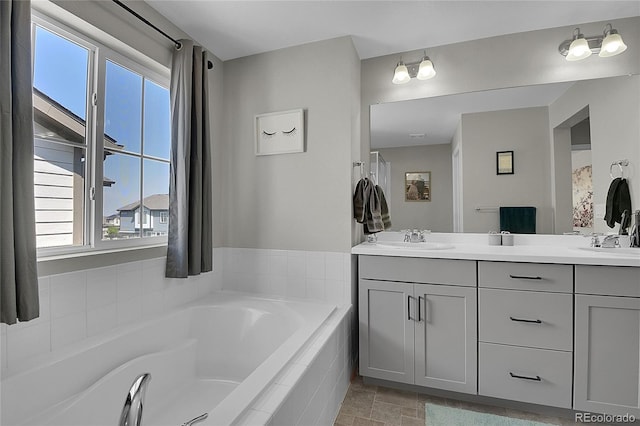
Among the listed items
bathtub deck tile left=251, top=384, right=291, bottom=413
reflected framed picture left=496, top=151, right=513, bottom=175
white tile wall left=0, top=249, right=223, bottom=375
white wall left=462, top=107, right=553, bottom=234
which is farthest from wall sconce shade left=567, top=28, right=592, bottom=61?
white tile wall left=0, top=249, right=223, bottom=375

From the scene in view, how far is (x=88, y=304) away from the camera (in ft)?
4.83

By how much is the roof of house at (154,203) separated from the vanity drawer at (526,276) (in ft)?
6.65

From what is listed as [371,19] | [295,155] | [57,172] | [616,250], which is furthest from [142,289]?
[616,250]

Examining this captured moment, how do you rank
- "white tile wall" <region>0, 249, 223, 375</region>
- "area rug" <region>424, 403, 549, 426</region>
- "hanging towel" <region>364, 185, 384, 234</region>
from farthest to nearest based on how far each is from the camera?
"hanging towel" <region>364, 185, 384, 234</region> → "area rug" <region>424, 403, 549, 426</region> → "white tile wall" <region>0, 249, 223, 375</region>

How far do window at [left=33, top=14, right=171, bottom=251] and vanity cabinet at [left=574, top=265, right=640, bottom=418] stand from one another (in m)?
2.49

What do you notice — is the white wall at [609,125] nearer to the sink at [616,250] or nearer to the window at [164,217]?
the sink at [616,250]

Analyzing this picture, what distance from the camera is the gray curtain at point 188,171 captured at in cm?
188

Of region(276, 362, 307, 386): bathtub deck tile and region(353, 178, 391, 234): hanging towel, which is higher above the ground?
region(353, 178, 391, 234): hanging towel

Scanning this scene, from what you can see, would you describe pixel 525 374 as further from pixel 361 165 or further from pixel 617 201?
pixel 361 165

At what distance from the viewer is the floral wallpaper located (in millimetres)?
2010

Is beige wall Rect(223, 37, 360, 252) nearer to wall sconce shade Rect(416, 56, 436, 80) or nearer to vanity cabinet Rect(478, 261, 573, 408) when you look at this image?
wall sconce shade Rect(416, 56, 436, 80)

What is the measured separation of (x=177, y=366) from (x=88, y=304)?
1.86 feet

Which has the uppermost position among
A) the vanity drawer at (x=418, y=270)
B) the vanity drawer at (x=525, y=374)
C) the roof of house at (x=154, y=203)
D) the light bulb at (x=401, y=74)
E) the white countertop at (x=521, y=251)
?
the light bulb at (x=401, y=74)
